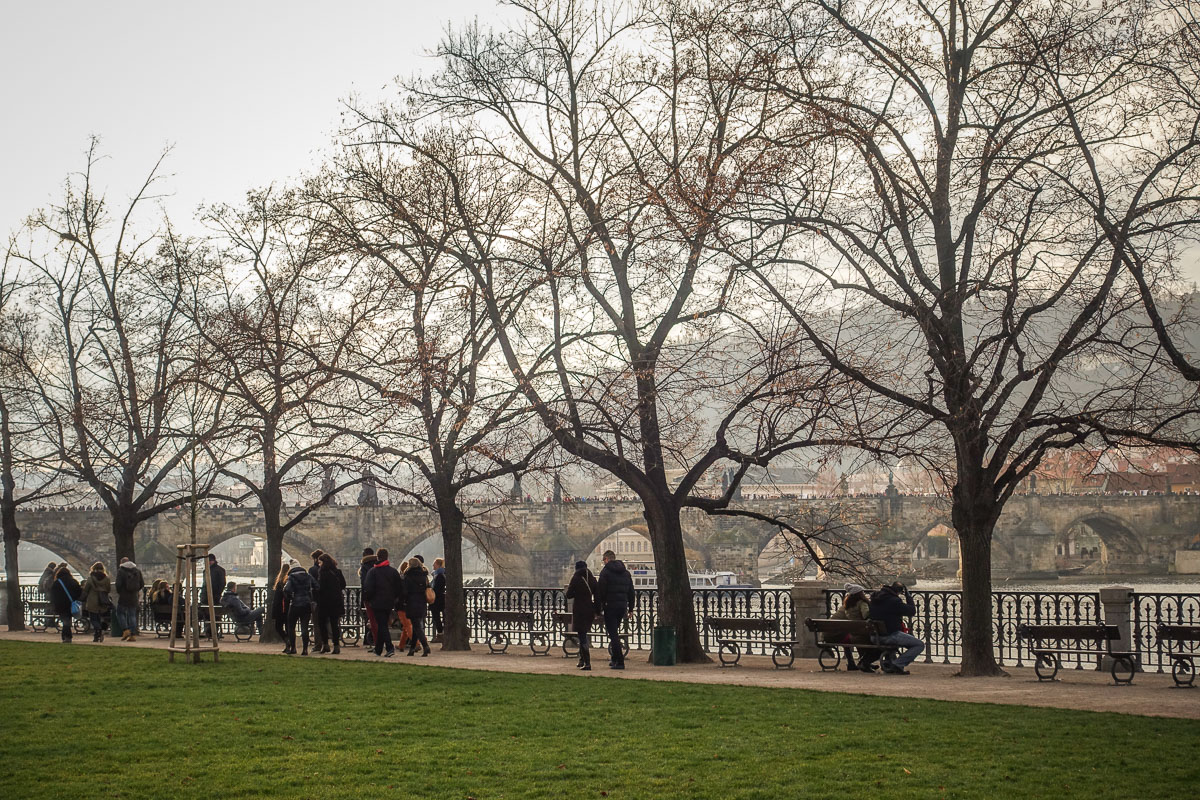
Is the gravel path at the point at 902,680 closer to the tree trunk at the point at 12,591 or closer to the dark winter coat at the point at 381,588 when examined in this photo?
the dark winter coat at the point at 381,588

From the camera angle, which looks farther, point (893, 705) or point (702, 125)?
point (702, 125)

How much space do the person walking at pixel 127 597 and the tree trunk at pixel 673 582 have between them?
11250 mm

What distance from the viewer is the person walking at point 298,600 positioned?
66.1 ft

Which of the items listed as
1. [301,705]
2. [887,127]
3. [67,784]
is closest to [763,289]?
[887,127]

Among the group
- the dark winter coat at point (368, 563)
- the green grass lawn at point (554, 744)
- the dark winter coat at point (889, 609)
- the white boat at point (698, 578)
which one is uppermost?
the dark winter coat at point (368, 563)

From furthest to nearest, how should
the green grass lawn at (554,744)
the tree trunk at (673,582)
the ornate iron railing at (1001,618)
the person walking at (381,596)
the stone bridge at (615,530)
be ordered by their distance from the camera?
the stone bridge at (615,530)
the person walking at (381,596)
the tree trunk at (673,582)
the ornate iron railing at (1001,618)
the green grass lawn at (554,744)

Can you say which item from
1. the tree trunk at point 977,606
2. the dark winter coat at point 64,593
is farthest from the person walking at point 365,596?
the tree trunk at point 977,606

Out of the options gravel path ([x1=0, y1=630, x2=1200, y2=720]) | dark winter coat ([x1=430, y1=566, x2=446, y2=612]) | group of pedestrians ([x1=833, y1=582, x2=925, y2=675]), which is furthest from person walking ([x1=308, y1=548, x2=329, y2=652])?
group of pedestrians ([x1=833, y1=582, x2=925, y2=675])

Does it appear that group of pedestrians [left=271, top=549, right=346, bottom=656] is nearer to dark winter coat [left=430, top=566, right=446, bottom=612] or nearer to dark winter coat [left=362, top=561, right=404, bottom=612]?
dark winter coat [left=362, top=561, right=404, bottom=612]

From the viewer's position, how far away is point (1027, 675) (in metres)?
16.3

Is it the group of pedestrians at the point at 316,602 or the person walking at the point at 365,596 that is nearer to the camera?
the person walking at the point at 365,596

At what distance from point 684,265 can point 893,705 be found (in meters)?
8.11

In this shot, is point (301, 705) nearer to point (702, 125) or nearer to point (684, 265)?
point (684, 265)

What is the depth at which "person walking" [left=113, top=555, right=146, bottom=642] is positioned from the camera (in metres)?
24.4
